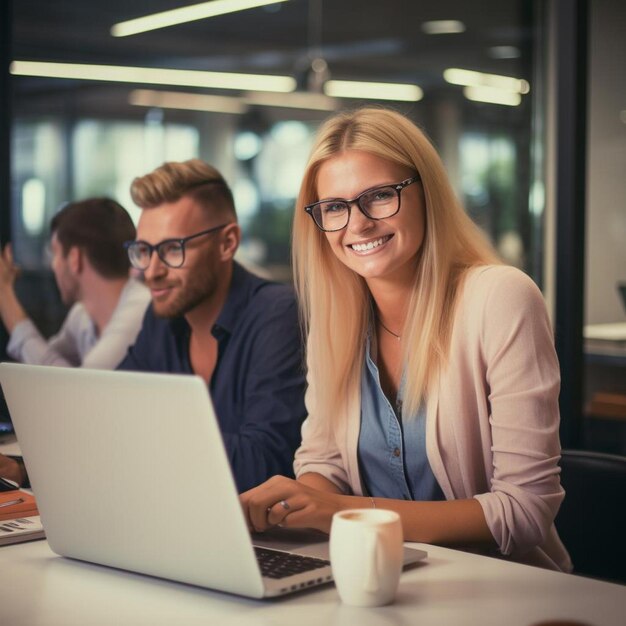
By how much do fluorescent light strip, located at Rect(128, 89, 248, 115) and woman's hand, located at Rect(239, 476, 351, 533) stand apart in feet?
8.41

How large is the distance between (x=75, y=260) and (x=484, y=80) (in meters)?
1.78

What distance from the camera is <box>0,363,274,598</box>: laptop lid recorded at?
116cm

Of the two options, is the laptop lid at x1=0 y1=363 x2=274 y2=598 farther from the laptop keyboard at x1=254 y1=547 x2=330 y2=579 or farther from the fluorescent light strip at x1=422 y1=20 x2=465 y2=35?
the fluorescent light strip at x1=422 y1=20 x2=465 y2=35

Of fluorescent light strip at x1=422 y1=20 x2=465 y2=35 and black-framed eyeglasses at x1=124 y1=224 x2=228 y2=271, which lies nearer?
black-framed eyeglasses at x1=124 y1=224 x2=228 y2=271

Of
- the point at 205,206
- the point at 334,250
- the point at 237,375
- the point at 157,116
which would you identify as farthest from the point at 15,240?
the point at 334,250

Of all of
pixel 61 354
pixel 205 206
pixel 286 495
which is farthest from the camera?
pixel 61 354

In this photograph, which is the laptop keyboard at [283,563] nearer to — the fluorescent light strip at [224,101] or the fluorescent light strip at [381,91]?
the fluorescent light strip at [224,101]

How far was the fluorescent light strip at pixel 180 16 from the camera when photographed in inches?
144

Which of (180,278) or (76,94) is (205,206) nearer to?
(180,278)

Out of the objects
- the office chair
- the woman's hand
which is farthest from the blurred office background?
the woman's hand

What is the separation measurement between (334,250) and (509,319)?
41 cm

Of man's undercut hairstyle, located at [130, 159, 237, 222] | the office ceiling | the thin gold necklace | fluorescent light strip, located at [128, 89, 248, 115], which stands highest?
the office ceiling

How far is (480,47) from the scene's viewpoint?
3.99m

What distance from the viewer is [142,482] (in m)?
1.25
